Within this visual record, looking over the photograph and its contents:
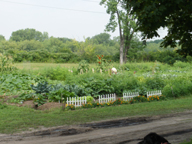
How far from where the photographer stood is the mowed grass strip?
20.0 ft

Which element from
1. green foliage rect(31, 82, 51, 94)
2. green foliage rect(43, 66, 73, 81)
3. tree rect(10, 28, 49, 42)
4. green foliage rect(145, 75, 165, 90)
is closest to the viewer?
green foliage rect(31, 82, 51, 94)

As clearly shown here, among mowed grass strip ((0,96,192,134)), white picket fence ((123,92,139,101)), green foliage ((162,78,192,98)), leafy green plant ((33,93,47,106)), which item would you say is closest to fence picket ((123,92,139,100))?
white picket fence ((123,92,139,101))

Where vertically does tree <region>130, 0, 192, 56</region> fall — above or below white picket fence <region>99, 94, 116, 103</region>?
above

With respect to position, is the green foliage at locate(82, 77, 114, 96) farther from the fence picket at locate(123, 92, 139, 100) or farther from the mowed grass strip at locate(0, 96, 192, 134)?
the mowed grass strip at locate(0, 96, 192, 134)

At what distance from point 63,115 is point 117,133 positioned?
240 centimetres

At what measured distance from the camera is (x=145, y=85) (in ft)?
36.8

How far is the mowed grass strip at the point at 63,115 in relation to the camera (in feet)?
20.0

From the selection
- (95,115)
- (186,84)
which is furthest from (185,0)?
(186,84)

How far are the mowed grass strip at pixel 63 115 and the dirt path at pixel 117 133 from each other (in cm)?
41

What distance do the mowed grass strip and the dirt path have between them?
16.3 inches

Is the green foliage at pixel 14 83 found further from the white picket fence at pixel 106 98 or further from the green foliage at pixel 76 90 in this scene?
the white picket fence at pixel 106 98

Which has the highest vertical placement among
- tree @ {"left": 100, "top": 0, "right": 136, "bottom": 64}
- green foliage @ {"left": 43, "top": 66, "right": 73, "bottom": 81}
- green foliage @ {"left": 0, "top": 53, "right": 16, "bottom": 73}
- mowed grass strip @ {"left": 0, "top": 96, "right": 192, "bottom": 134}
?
tree @ {"left": 100, "top": 0, "right": 136, "bottom": 64}

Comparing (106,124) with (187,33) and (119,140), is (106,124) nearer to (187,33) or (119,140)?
(119,140)

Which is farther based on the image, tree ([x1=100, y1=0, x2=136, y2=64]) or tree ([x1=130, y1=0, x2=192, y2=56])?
tree ([x1=100, y1=0, x2=136, y2=64])
